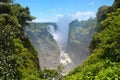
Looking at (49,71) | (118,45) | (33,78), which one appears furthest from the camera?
(49,71)

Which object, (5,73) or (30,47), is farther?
(30,47)

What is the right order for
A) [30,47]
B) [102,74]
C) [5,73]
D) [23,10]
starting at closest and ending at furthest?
[102,74], [5,73], [30,47], [23,10]

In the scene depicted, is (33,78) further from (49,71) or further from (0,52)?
(49,71)

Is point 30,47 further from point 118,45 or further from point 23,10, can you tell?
point 118,45

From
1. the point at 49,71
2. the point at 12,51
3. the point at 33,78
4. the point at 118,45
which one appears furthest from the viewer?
the point at 49,71

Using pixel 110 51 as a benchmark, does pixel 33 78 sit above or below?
below

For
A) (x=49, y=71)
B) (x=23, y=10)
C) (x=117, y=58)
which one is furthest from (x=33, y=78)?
(x=23, y=10)

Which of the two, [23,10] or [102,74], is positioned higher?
[23,10]

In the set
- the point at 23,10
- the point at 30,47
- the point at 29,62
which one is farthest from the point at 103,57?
the point at 23,10

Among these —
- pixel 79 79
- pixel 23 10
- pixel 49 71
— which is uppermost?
pixel 23 10
